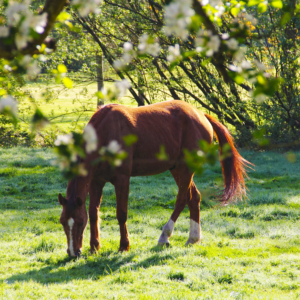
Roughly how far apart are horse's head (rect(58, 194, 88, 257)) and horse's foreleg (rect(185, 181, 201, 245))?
1.77 m

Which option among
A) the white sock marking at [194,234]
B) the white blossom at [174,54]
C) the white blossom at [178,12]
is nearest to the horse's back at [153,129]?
the white sock marking at [194,234]

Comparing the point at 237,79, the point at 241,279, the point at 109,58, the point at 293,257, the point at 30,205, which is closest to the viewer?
the point at 237,79

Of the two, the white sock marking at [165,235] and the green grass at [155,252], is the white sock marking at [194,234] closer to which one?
the green grass at [155,252]

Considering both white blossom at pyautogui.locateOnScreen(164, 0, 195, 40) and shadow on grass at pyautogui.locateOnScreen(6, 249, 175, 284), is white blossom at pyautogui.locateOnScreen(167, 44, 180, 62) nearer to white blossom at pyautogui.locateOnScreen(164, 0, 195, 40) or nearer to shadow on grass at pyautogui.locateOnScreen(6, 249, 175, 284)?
white blossom at pyautogui.locateOnScreen(164, 0, 195, 40)

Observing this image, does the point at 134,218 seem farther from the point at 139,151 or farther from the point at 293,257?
the point at 293,257

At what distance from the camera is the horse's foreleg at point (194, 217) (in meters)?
5.82

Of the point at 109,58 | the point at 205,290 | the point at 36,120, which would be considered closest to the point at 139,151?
the point at 205,290

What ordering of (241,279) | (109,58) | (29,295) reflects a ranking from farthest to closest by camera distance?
(109,58) < (241,279) < (29,295)

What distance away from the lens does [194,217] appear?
19.5 ft

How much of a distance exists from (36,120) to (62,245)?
480cm

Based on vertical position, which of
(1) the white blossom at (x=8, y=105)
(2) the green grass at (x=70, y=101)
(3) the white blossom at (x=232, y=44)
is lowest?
(1) the white blossom at (x=8, y=105)

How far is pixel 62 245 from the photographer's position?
18.9 feet

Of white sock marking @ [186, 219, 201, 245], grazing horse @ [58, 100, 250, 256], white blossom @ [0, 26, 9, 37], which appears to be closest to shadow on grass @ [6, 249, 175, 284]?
grazing horse @ [58, 100, 250, 256]

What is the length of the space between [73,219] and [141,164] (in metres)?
1.36
